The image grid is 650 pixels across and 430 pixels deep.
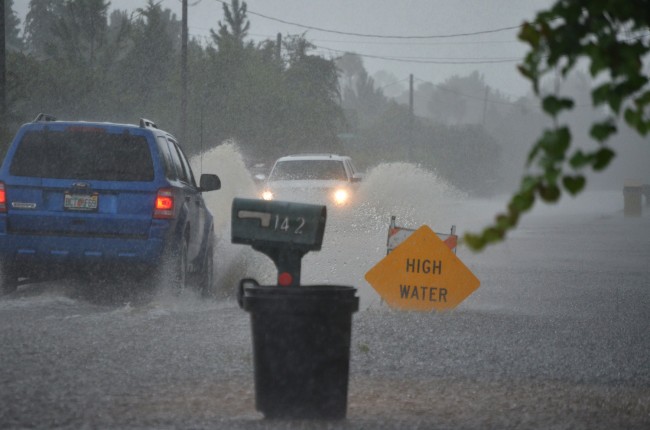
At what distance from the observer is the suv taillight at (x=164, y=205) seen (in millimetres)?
11594

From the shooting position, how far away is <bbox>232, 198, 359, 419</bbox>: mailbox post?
622 centimetres

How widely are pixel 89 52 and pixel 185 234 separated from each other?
175 ft

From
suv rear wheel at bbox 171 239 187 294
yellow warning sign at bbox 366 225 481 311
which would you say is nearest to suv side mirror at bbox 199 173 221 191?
suv rear wheel at bbox 171 239 187 294

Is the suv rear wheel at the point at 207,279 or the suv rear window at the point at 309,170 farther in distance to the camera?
the suv rear window at the point at 309,170

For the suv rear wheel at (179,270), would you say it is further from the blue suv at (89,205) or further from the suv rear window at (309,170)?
the suv rear window at (309,170)

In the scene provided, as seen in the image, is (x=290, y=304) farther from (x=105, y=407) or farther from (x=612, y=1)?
(x=612, y=1)

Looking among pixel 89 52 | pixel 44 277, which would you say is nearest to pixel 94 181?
pixel 44 277

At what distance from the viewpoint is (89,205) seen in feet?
38.0

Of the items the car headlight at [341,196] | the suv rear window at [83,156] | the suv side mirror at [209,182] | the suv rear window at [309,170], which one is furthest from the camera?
the suv rear window at [309,170]

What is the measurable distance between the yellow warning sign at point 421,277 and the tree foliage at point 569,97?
813 cm

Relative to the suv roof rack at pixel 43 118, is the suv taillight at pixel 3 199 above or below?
below

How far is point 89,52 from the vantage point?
6372 centimetres

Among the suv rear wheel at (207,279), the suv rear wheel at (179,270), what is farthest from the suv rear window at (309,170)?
the suv rear wheel at (179,270)

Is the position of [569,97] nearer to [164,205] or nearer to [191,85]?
[164,205]
